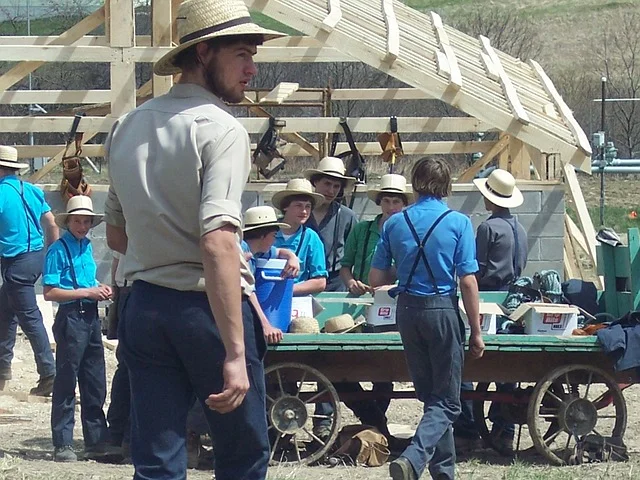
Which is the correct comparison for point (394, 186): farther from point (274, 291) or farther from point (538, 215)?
point (538, 215)

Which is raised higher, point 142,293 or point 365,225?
point 142,293

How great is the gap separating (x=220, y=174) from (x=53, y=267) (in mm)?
4194

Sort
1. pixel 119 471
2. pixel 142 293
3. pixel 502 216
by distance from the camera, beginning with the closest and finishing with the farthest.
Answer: pixel 142 293 < pixel 119 471 < pixel 502 216

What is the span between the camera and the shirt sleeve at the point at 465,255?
6.70 m

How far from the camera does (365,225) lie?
8.95 metres

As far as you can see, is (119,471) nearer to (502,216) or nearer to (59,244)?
(59,244)

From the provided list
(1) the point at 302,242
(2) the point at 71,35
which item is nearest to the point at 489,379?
(1) the point at 302,242

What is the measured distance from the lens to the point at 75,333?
777 centimetres

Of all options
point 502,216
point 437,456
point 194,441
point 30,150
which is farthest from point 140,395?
point 30,150

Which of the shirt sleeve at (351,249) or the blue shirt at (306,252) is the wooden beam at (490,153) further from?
the blue shirt at (306,252)

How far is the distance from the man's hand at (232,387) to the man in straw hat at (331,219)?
17.6ft

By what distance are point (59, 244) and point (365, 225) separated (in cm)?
221

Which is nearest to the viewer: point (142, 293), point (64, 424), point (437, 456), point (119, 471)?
point (142, 293)

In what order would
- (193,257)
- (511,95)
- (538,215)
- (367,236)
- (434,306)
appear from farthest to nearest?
(538,215), (511,95), (367,236), (434,306), (193,257)
